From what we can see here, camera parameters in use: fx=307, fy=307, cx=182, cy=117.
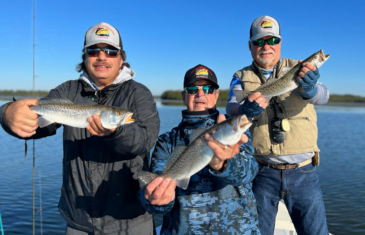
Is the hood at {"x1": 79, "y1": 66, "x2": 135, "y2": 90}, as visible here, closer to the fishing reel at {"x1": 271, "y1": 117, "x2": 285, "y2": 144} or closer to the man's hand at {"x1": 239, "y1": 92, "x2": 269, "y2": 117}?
the man's hand at {"x1": 239, "y1": 92, "x2": 269, "y2": 117}

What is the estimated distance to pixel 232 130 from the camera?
2.78m

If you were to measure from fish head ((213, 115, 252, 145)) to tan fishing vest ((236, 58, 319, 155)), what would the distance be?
174 centimetres

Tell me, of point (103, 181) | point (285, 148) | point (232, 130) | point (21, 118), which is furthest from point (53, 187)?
point (232, 130)

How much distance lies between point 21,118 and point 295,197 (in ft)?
11.9

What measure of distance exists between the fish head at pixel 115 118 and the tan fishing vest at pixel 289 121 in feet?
6.89

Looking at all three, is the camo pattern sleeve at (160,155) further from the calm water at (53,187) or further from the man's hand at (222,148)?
the calm water at (53,187)

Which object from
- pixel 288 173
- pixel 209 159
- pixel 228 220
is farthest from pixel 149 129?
pixel 288 173

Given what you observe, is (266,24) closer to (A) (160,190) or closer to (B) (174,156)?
(B) (174,156)

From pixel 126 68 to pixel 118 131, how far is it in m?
1.19

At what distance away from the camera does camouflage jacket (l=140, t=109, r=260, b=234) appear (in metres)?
3.10

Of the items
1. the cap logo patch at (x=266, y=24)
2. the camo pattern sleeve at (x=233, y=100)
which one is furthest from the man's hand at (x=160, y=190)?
A: the cap logo patch at (x=266, y=24)

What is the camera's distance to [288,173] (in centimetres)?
436

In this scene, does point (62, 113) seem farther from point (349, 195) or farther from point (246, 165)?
point (349, 195)

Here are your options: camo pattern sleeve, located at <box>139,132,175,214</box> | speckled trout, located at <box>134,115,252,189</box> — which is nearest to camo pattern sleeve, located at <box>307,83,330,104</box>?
speckled trout, located at <box>134,115,252,189</box>
